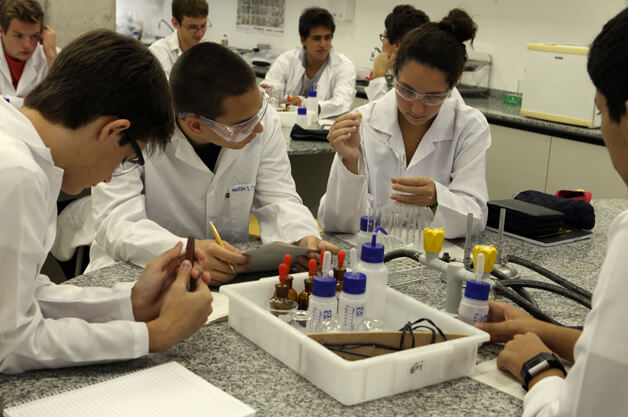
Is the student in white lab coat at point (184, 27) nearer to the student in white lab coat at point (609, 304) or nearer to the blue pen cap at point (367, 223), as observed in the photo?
the blue pen cap at point (367, 223)

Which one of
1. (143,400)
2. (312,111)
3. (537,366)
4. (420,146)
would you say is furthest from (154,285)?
(312,111)

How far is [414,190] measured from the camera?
88.7 inches

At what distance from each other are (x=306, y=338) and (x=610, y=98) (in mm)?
689

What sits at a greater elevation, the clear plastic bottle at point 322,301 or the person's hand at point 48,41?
the person's hand at point 48,41

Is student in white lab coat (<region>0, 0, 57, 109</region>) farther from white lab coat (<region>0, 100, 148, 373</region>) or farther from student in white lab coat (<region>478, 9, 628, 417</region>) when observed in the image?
student in white lab coat (<region>478, 9, 628, 417</region>)

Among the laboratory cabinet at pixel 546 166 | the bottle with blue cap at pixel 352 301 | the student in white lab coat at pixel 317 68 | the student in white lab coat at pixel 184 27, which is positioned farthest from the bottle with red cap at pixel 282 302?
the student in white lab coat at pixel 184 27

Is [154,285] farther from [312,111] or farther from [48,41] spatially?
[48,41]

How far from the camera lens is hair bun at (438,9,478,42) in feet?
7.85

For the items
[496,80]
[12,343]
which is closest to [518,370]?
[12,343]

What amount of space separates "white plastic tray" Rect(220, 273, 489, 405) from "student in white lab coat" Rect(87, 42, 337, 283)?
0.37m

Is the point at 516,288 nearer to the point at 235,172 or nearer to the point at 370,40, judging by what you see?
the point at 235,172

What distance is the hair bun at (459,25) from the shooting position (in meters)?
2.39

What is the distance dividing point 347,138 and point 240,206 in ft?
1.53

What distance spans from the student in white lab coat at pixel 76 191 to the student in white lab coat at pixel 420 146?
3.15 feet
